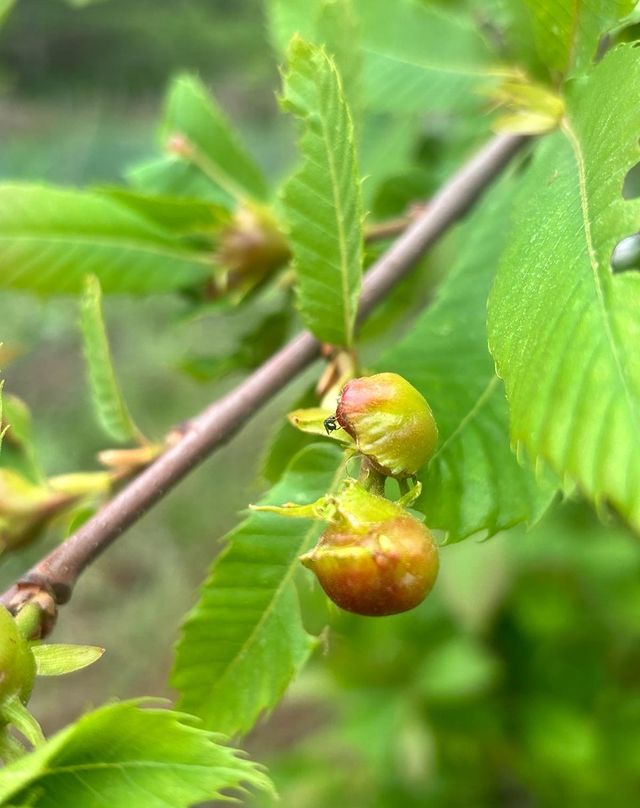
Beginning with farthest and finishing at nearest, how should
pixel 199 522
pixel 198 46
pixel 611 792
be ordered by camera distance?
1. pixel 198 46
2. pixel 199 522
3. pixel 611 792

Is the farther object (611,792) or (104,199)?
(611,792)

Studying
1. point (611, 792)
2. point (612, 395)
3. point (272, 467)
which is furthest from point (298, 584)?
point (611, 792)

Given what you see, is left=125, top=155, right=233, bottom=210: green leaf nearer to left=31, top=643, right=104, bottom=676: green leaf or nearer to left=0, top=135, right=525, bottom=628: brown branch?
left=0, top=135, right=525, bottom=628: brown branch

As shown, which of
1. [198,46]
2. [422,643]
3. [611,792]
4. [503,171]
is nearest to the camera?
[503,171]

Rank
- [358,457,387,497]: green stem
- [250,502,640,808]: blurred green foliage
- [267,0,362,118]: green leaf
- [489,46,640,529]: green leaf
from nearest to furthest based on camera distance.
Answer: [489,46,640,529]: green leaf, [358,457,387,497]: green stem, [267,0,362,118]: green leaf, [250,502,640,808]: blurred green foliage

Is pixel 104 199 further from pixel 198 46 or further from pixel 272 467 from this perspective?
pixel 198 46

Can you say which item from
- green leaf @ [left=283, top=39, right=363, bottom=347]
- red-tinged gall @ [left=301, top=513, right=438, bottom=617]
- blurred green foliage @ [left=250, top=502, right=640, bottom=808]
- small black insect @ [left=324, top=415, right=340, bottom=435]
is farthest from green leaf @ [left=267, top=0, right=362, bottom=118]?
blurred green foliage @ [left=250, top=502, right=640, bottom=808]

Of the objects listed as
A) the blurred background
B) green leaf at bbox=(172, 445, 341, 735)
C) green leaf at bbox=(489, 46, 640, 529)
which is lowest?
the blurred background
